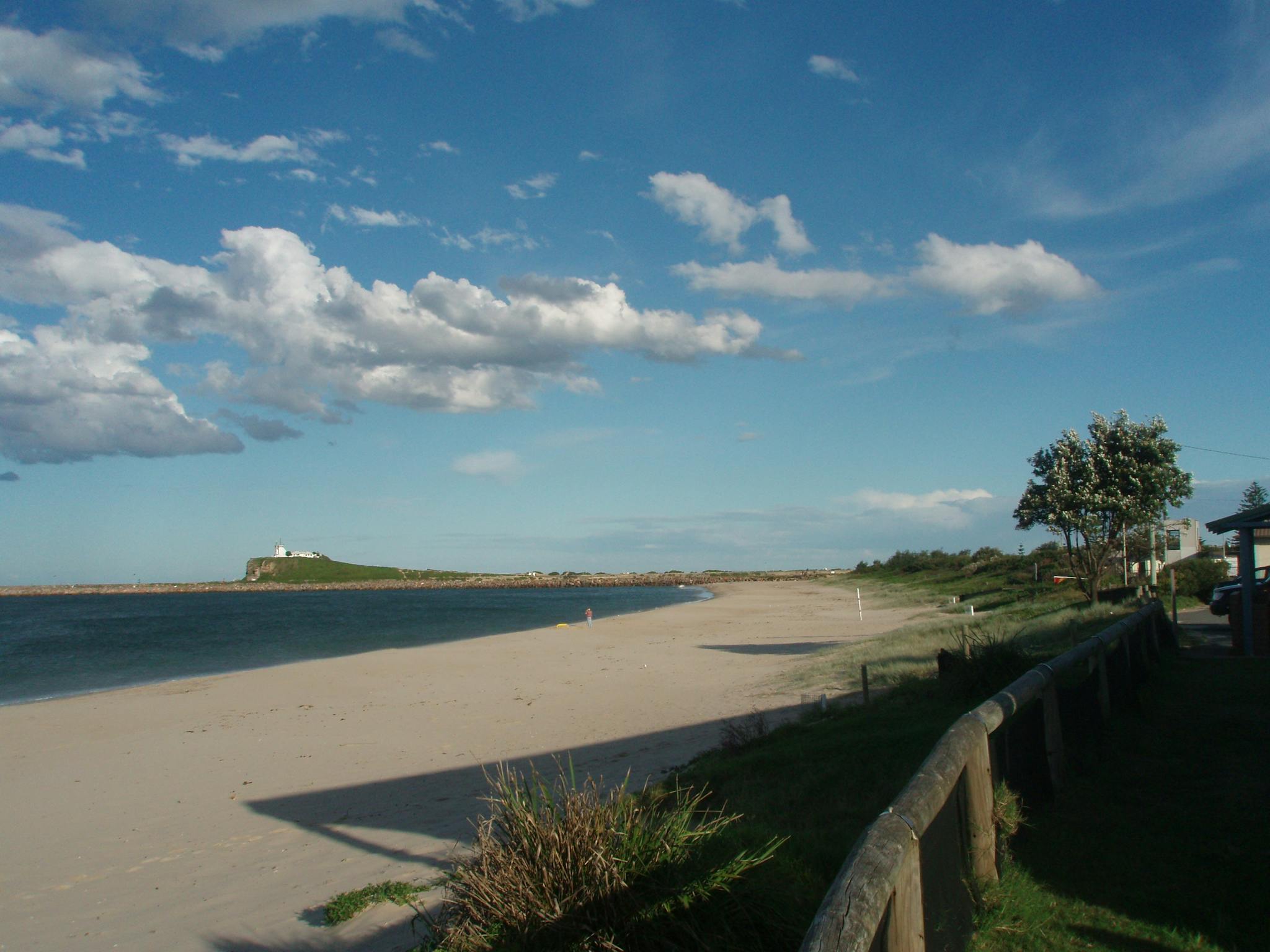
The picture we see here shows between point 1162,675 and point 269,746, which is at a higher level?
point 1162,675

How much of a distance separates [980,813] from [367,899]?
191 inches

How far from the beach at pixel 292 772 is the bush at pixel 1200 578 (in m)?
13.9

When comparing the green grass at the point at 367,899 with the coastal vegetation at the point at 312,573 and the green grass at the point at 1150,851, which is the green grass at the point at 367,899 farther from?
the coastal vegetation at the point at 312,573

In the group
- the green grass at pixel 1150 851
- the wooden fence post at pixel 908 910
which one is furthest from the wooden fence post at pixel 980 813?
the wooden fence post at pixel 908 910

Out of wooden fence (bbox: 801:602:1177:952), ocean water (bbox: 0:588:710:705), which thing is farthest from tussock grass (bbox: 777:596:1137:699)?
ocean water (bbox: 0:588:710:705)

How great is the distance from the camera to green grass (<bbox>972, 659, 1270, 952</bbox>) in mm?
3918

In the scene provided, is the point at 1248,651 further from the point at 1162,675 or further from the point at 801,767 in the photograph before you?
the point at 801,767

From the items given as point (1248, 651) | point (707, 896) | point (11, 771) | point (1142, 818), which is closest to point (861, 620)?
point (1248, 651)

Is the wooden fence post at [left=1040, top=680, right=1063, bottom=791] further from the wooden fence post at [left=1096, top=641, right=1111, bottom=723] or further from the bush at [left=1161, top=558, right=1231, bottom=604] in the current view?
the bush at [left=1161, top=558, right=1231, bottom=604]

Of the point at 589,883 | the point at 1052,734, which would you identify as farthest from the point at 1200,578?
the point at 589,883

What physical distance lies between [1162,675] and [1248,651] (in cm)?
398

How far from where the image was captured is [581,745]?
44.2 feet

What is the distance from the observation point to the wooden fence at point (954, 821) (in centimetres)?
249

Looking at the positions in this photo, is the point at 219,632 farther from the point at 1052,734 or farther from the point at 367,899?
the point at 1052,734
